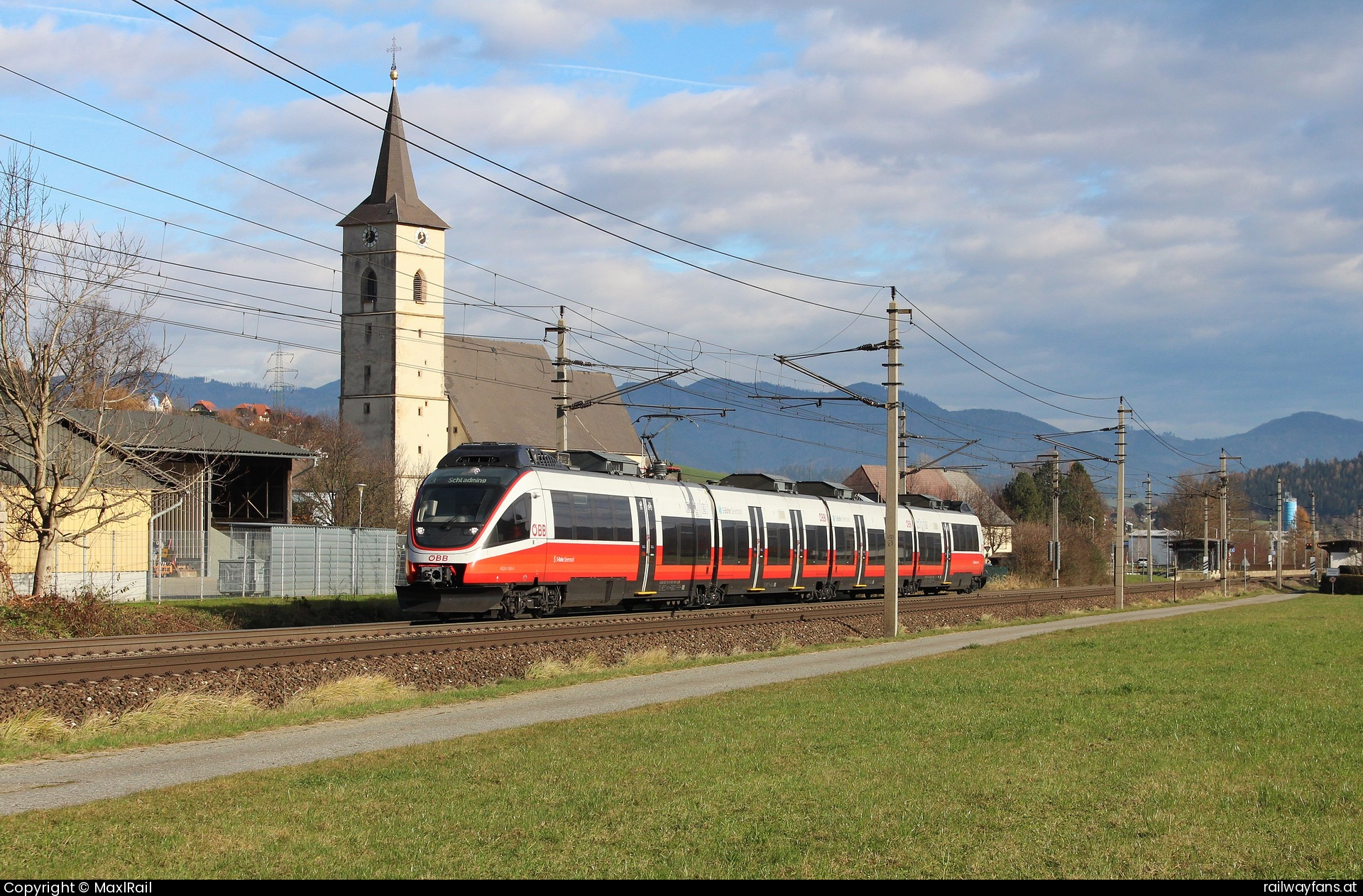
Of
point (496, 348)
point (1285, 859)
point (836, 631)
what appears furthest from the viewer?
point (496, 348)

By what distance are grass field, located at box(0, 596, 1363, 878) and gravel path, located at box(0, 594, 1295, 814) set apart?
2.38 ft

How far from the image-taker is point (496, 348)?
388 ft

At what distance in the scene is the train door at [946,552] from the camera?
52.9 metres

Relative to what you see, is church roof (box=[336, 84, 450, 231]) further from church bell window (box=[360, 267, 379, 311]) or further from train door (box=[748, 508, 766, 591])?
train door (box=[748, 508, 766, 591])

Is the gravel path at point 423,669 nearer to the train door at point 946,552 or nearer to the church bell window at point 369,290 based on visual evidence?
the train door at point 946,552

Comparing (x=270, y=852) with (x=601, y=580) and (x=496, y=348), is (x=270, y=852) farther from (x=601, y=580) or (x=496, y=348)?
(x=496, y=348)

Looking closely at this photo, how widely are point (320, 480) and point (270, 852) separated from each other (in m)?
69.6

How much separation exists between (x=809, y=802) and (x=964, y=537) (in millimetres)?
47763

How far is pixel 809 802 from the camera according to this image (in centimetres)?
938

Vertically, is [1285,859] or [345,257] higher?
[345,257]

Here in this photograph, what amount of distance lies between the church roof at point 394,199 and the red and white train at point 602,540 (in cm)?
6444

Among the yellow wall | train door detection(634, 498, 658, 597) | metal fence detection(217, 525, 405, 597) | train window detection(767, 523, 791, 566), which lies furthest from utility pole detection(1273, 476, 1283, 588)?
the yellow wall

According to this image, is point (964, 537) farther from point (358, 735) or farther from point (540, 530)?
point (358, 735)
